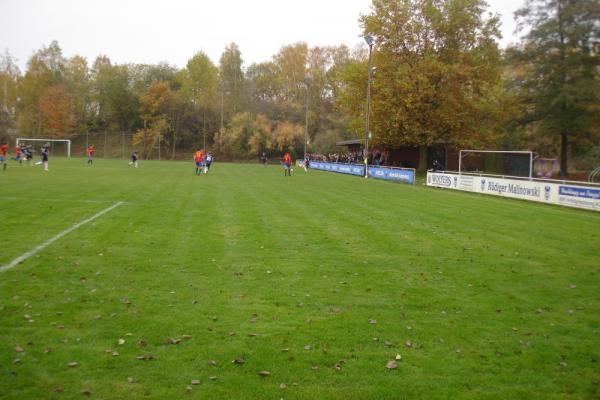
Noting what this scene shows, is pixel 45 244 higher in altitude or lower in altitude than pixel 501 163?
lower

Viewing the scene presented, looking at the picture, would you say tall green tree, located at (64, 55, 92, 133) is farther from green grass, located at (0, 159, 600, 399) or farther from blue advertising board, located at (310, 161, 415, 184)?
green grass, located at (0, 159, 600, 399)

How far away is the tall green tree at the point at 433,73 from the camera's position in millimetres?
40906

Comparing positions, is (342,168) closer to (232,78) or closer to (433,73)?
(433,73)

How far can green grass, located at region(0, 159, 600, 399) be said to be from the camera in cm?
455

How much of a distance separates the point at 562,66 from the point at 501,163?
19.8 m

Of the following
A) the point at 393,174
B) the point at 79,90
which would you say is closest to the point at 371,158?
the point at 393,174

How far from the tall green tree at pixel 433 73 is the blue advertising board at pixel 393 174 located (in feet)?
15.3

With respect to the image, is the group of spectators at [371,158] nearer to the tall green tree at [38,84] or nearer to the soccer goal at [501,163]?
the soccer goal at [501,163]

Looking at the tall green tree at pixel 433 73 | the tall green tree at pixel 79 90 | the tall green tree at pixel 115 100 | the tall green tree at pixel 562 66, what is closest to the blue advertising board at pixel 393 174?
the tall green tree at pixel 433 73

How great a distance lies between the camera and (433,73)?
40094mm

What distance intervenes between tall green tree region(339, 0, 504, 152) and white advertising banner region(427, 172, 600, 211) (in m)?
12.1

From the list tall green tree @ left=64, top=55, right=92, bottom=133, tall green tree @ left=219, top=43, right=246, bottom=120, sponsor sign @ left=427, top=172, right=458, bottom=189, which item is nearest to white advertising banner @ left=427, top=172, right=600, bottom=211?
sponsor sign @ left=427, top=172, right=458, bottom=189

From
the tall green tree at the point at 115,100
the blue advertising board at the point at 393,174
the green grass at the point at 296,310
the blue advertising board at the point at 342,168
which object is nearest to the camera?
the green grass at the point at 296,310

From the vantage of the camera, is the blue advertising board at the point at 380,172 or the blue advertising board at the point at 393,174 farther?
the blue advertising board at the point at 380,172
